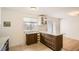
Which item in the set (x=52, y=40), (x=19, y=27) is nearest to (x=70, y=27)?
(x=52, y=40)

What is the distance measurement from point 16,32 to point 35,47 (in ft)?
1.04

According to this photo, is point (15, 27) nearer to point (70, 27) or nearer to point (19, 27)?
point (19, 27)

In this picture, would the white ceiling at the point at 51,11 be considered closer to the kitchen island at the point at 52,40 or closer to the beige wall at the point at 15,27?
the beige wall at the point at 15,27

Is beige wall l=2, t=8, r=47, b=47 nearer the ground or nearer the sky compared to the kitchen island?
nearer the sky

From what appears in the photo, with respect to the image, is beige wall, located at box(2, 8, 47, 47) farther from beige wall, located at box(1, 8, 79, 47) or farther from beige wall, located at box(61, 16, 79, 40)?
beige wall, located at box(61, 16, 79, 40)

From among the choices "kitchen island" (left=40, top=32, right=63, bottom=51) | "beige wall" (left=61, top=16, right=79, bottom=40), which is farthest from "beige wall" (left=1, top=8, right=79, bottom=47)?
"kitchen island" (left=40, top=32, right=63, bottom=51)

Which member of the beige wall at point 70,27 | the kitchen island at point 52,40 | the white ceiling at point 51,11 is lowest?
the kitchen island at point 52,40

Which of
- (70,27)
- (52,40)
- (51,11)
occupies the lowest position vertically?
(52,40)

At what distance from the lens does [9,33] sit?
102 centimetres

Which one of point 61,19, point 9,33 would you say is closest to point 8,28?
point 9,33

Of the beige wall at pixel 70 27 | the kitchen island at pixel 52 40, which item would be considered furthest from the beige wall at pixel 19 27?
the kitchen island at pixel 52 40

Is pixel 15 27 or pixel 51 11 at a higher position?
pixel 51 11
